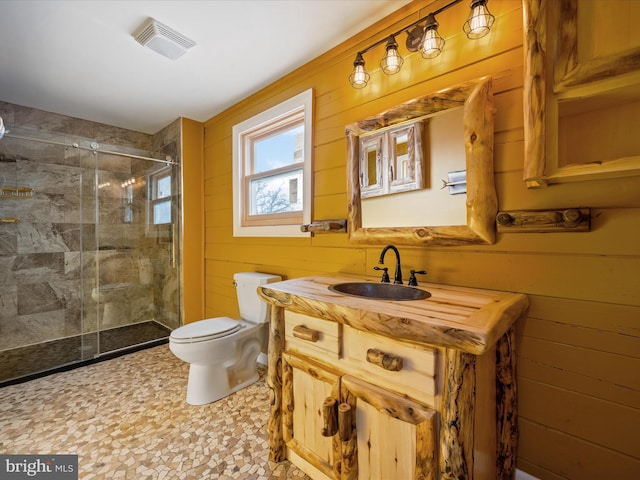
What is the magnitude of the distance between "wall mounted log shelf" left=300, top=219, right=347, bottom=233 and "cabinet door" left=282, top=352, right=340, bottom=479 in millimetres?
740

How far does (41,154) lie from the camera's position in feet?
8.57

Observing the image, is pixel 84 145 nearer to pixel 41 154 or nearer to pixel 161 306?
pixel 41 154

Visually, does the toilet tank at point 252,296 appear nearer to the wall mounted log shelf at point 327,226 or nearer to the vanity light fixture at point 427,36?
the wall mounted log shelf at point 327,226

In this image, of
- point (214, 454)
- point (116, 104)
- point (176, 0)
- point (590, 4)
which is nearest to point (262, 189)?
point (176, 0)

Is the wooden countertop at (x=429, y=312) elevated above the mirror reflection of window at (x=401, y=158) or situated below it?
below

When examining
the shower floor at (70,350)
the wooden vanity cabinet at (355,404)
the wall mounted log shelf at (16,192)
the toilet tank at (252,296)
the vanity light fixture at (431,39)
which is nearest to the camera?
the wooden vanity cabinet at (355,404)

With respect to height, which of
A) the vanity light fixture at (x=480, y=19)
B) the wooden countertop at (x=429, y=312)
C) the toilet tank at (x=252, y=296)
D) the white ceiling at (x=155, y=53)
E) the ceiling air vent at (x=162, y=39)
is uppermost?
the white ceiling at (x=155, y=53)

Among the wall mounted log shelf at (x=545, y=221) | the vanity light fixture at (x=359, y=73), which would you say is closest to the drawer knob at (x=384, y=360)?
the wall mounted log shelf at (x=545, y=221)

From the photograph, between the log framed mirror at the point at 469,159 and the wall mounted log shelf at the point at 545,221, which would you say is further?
the log framed mirror at the point at 469,159

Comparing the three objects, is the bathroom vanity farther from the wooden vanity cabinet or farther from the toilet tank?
the toilet tank

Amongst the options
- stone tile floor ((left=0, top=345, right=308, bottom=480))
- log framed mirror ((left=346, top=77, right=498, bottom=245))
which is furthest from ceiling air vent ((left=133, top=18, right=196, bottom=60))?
stone tile floor ((left=0, top=345, right=308, bottom=480))

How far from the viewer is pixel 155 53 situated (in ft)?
5.71

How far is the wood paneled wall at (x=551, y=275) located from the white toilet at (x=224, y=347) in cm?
99

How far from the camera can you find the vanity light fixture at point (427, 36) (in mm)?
1056
